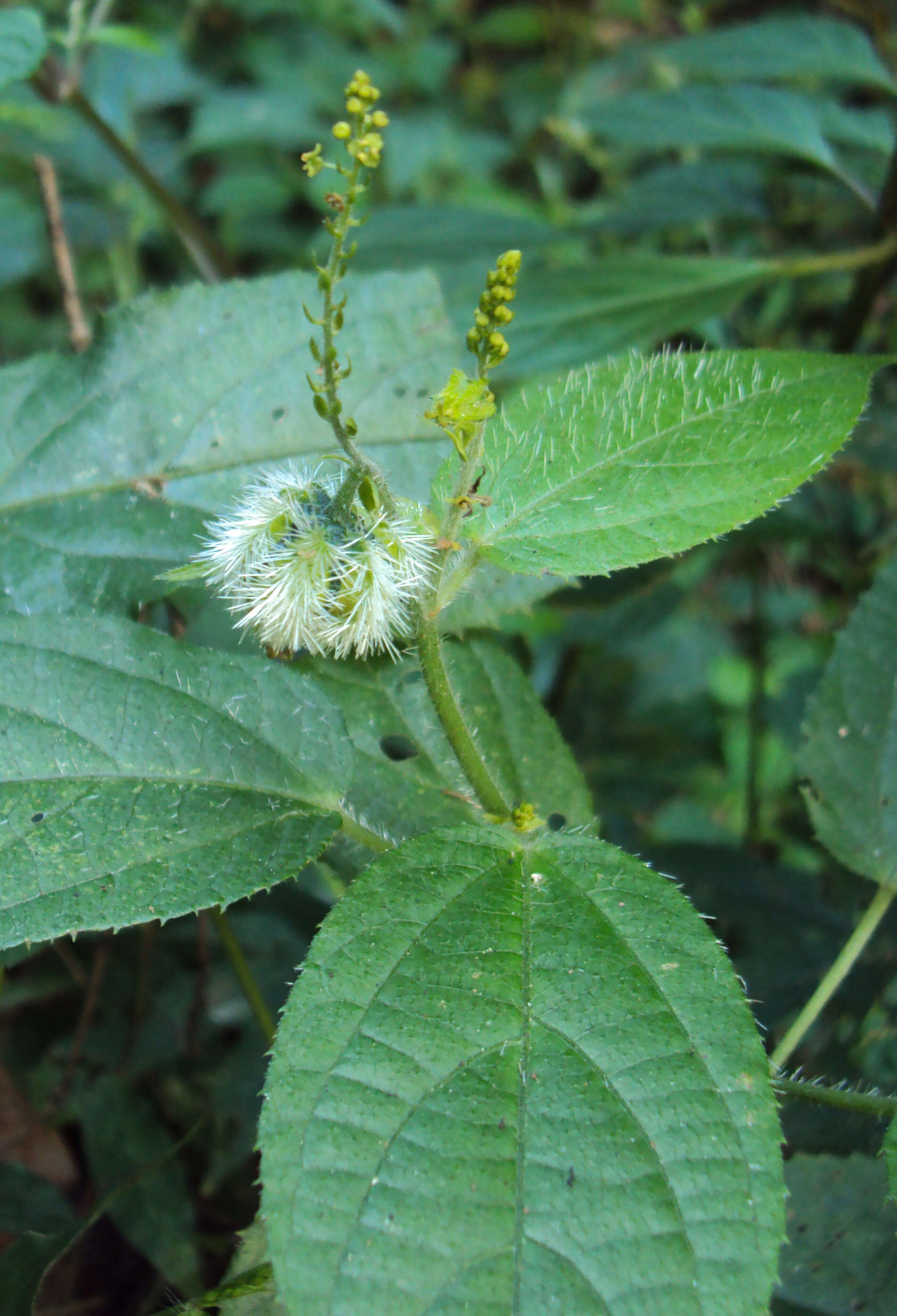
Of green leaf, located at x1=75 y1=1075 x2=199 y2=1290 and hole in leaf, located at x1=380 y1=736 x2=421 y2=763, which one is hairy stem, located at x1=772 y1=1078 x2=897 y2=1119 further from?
green leaf, located at x1=75 y1=1075 x2=199 y2=1290

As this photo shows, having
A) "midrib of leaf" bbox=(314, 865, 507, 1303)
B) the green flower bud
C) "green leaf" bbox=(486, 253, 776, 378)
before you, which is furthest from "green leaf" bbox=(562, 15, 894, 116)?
"midrib of leaf" bbox=(314, 865, 507, 1303)

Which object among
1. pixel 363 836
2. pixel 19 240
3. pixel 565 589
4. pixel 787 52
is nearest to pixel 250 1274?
pixel 363 836

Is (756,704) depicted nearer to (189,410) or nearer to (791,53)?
(791,53)

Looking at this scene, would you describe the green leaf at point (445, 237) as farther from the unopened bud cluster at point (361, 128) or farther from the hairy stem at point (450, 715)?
the hairy stem at point (450, 715)

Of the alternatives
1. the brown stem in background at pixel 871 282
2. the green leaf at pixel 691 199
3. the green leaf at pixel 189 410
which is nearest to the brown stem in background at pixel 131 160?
the green leaf at pixel 189 410

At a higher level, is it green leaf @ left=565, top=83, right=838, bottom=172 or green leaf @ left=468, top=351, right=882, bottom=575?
green leaf @ left=565, top=83, right=838, bottom=172

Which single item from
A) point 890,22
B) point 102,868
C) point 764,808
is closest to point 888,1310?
point 102,868
